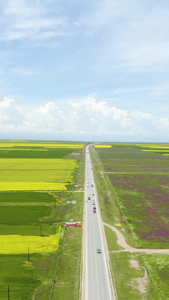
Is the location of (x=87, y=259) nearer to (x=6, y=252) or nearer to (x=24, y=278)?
(x=24, y=278)

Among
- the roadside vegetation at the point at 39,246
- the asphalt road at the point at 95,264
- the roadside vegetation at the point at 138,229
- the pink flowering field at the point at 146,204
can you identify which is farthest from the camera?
the pink flowering field at the point at 146,204

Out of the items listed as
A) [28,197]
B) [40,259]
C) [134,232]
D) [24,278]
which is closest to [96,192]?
[28,197]

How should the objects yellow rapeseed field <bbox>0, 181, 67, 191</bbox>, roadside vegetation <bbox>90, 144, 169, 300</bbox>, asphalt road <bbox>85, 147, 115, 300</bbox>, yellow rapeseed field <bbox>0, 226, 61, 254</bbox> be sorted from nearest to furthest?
Result: asphalt road <bbox>85, 147, 115, 300</bbox> < roadside vegetation <bbox>90, 144, 169, 300</bbox> < yellow rapeseed field <bbox>0, 226, 61, 254</bbox> < yellow rapeseed field <bbox>0, 181, 67, 191</bbox>

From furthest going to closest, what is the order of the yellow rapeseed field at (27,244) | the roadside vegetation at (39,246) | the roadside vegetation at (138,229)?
1. the yellow rapeseed field at (27,244)
2. the roadside vegetation at (138,229)
3. the roadside vegetation at (39,246)

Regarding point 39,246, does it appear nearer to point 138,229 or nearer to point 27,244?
point 27,244

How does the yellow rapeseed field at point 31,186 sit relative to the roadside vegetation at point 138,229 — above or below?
above

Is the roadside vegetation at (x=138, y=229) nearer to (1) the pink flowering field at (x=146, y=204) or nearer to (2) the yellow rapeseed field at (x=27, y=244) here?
(1) the pink flowering field at (x=146, y=204)

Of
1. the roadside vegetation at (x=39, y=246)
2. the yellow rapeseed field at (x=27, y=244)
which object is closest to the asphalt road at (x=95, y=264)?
the roadside vegetation at (x=39, y=246)

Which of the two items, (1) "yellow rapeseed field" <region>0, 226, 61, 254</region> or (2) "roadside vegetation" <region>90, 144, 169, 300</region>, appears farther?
(1) "yellow rapeseed field" <region>0, 226, 61, 254</region>

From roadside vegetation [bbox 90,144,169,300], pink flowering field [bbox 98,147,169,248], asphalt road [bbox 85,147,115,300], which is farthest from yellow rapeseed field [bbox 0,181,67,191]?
asphalt road [bbox 85,147,115,300]

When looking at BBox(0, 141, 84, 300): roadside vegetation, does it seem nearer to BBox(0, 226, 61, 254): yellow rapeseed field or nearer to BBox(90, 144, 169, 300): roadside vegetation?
BBox(0, 226, 61, 254): yellow rapeseed field
